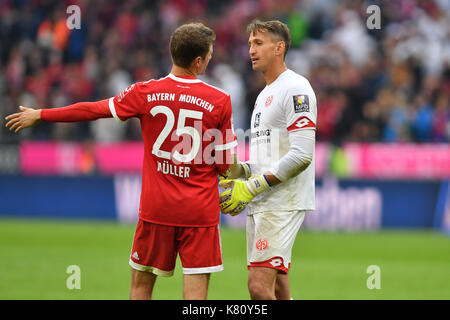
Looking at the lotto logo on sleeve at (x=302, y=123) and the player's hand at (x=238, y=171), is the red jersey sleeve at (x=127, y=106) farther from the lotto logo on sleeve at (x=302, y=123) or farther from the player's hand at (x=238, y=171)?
the lotto logo on sleeve at (x=302, y=123)

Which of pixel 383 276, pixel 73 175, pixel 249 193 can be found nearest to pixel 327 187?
pixel 383 276

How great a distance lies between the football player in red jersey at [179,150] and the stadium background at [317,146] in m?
4.42

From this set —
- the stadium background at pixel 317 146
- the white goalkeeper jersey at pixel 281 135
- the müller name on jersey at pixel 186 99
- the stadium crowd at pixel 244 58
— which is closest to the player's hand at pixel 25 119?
the müller name on jersey at pixel 186 99

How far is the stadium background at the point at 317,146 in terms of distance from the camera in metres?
11.6

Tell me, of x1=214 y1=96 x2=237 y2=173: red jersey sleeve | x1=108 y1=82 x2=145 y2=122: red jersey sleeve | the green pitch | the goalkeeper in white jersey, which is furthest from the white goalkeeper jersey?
the green pitch

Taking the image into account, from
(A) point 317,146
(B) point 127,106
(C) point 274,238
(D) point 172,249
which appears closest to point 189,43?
(B) point 127,106

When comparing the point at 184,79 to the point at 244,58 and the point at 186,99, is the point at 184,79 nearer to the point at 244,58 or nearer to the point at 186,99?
the point at 186,99

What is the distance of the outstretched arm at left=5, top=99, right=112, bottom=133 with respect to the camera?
5031mm

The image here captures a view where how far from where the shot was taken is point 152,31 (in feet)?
66.0

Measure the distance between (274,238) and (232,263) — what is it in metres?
5.58

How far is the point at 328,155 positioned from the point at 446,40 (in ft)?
14.1

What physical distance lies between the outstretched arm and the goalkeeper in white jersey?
1.17 metres

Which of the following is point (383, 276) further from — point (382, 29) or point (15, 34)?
point (15, 34)

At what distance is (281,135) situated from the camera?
570 cm
